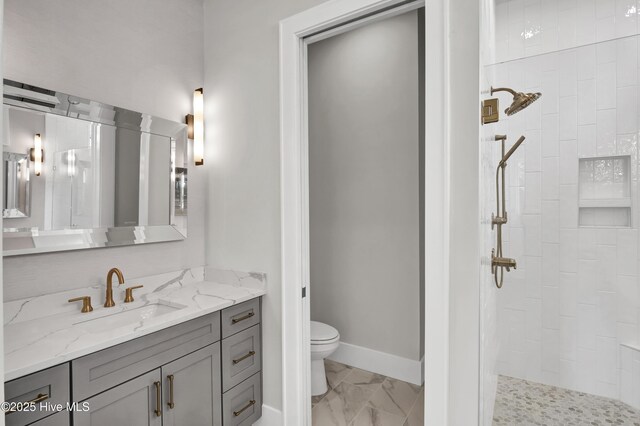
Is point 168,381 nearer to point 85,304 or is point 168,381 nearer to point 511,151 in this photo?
point 85,304

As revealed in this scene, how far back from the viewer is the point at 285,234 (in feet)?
6.30

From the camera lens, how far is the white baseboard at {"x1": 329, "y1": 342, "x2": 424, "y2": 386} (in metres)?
2.58

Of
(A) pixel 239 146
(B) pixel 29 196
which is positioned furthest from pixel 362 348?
(B) pixel 29 196

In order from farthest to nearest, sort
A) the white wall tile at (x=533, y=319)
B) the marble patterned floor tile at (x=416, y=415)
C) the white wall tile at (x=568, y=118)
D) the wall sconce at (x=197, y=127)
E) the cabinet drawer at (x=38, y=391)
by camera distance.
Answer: the wall sconce at (x=197, y=127)
the marble patterned floor tile at (x=416, y=415)
the white wall tile at (x=533, y=319)
the white wall tile at (x=568, y=118)
the cabinet drawer at (x=38, y=391)

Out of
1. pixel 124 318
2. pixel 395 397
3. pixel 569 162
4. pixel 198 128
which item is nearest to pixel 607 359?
pixel 569 162

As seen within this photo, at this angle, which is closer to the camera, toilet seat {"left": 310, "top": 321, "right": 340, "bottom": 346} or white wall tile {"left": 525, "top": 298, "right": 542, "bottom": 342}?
white wall tile {"left": 525, "top": 298, "right": 542, "bottom": 342}

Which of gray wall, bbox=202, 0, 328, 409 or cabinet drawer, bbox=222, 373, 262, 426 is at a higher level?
gray wall, bbox=202, 0, 328, 409

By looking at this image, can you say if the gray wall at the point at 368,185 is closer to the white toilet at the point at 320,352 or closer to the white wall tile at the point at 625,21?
the white toilet at the point at 320,352

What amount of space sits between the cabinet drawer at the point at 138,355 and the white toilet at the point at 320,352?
82cm

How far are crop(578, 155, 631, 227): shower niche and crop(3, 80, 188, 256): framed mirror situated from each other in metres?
2.03

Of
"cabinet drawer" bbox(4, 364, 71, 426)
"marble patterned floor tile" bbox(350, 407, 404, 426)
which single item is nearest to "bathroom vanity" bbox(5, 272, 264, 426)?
"cabinet drawer" bbox(4, 364, 71, 426)

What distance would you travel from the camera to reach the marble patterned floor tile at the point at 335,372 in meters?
2.64

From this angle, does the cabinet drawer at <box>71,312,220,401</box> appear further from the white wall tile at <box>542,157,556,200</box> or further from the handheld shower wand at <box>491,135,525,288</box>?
→ the white wall tile at <box>542,157,556,200</box>

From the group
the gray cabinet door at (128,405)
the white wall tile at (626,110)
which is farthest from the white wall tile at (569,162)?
the gray cabinet door at (128,405)
